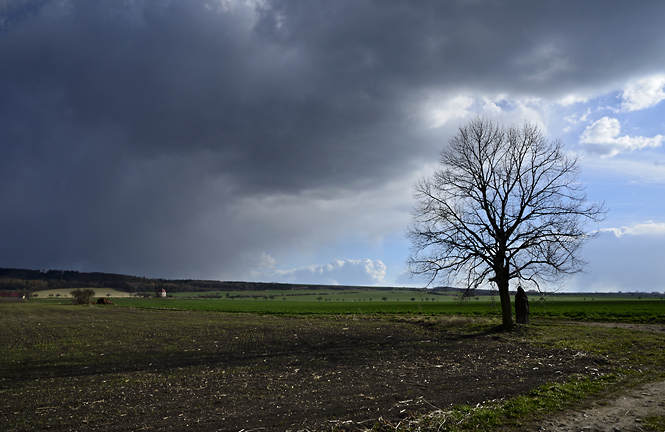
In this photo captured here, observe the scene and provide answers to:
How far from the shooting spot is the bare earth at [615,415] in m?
7.76

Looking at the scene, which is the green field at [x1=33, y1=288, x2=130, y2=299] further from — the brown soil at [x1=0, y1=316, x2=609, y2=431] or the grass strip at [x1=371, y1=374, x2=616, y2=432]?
the grass strip at [x1=371, y1=374, x2=616, y2=432]

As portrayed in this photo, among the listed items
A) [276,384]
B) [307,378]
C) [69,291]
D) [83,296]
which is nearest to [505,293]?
[307,378]

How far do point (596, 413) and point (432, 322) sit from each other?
893 inches

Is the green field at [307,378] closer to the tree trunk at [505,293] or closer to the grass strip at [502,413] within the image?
the grass strip at [502,413]

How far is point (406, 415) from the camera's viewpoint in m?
8.60

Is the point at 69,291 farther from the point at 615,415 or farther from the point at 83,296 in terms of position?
the point at 615,415

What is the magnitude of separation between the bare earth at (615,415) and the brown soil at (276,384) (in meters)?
1.92

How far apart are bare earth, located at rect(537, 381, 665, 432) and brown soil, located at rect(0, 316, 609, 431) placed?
1.92 meters

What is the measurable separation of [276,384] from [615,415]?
8.96 metres

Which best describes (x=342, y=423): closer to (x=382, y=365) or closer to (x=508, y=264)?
→ (x=382, y=365)

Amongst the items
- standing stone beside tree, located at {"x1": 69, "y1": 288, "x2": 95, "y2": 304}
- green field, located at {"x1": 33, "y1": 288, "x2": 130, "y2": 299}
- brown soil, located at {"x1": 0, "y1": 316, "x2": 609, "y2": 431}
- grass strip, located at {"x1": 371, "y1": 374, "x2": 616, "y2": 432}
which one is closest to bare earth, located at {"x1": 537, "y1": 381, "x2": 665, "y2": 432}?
grass strip, located at {"x1": 371, "y1": 374, "x2": 616, "y2": 432}

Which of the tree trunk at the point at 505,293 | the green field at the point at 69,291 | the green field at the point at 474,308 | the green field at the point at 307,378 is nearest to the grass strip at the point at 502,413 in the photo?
the green field at the point at 307,378

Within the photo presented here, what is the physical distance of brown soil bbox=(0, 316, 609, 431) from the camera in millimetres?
8859

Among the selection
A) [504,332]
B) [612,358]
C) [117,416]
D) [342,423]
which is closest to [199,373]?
[117,416]
